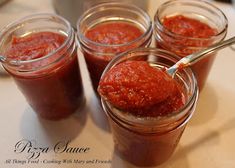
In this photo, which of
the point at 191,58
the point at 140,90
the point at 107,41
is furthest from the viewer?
the point at 107,41

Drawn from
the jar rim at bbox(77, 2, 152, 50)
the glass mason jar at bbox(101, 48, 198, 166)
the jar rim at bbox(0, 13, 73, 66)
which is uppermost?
the jar rim at bbox(0, 13, 73, 66)

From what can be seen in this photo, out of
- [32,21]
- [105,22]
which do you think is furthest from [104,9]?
[32,21]

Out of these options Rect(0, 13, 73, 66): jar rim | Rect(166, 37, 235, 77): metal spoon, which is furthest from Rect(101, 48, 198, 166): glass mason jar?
Rect(0, 13, 73, 66): jar rim

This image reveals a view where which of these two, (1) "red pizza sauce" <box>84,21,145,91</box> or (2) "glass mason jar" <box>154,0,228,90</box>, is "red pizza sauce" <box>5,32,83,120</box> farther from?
(2) "glass mason jar" <box>154,0,228,90</box>

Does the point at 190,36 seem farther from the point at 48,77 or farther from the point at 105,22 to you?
the point at 48,77

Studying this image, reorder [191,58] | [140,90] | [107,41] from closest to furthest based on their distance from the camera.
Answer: [140,90]
[191,58]
[107,41]

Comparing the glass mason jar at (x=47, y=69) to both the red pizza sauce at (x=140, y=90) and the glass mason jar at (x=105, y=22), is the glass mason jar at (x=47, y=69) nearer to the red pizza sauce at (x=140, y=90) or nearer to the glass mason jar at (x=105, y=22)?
the glass mason jar at (x=105, y=22)

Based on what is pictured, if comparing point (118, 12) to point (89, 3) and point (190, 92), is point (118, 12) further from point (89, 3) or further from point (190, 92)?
point (190, 92)
